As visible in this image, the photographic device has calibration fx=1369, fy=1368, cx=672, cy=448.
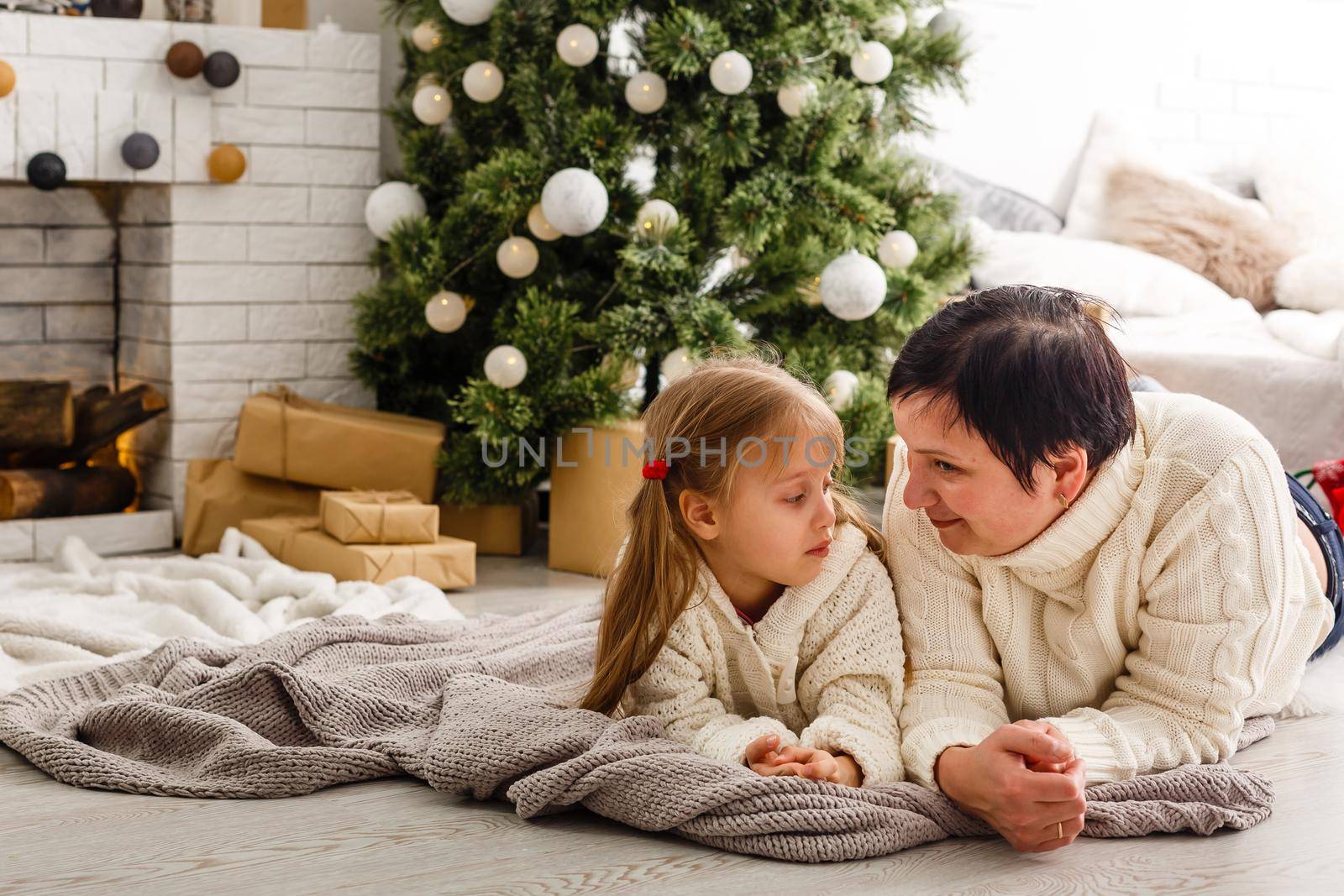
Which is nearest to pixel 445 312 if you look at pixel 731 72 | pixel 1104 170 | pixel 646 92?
pixel 646 92

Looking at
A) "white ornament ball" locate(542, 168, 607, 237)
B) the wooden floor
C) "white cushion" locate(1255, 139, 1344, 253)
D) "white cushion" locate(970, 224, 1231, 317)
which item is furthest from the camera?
"white cushion" locate(1255, 139, 1344, 253)

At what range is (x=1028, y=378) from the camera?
132 cm

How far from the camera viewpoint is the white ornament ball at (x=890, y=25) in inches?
102

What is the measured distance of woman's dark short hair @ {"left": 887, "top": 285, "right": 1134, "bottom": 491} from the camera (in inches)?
51.9

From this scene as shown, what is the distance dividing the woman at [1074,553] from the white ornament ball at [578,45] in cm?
126

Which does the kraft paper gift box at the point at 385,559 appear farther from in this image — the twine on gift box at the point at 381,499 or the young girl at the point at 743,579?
the young girl at the point at 743,579

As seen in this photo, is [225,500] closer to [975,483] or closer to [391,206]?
[391,206]

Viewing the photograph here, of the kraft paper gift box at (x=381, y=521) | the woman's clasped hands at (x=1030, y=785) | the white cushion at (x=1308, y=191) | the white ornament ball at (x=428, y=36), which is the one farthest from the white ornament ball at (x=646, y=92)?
the white cushion at (x=1308, y=191)

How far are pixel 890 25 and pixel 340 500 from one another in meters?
1.36

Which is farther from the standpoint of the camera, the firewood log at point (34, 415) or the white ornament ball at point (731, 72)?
the firewood log at point (34, 415)

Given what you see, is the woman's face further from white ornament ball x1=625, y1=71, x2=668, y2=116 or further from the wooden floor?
white ornament ball x1=625, y1=71, x2=668, y2=116

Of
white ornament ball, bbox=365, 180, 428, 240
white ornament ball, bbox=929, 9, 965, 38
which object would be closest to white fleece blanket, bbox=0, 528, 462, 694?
white ornament ball, bbox=365, 180, 428, 240

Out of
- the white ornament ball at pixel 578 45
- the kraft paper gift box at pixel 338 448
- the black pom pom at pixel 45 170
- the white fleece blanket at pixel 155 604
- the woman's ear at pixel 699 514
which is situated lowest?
the white fleece blanket at pixel 155 604

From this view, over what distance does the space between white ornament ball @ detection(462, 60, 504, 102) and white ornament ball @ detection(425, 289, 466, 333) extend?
375 millimetres
